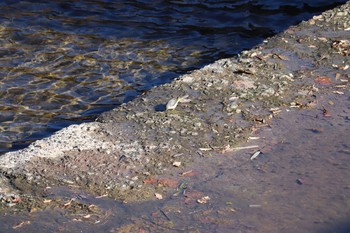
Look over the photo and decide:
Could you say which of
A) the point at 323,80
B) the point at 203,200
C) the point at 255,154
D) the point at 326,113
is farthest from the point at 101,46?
the point at 203,200

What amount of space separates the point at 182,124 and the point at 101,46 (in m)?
3.20

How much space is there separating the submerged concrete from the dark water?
47.0 inches

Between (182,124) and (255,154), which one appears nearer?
(255,154)

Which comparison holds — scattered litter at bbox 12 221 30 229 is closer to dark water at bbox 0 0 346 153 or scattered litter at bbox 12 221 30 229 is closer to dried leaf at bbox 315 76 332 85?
dark water at bbox 0 0 346 153

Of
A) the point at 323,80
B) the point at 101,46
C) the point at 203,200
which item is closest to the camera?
the point at 203,200

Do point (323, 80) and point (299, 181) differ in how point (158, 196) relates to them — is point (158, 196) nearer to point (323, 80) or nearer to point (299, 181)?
point (299, 181)

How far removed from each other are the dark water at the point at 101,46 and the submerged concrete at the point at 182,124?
1193 mm

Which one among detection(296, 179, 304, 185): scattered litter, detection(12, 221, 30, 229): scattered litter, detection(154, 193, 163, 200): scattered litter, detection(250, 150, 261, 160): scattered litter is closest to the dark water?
detection(12, 221, 30, 229): scattered litter

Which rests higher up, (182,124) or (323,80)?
(323,80)

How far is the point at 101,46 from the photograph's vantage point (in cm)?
770

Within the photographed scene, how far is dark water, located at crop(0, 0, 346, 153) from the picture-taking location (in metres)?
6.31

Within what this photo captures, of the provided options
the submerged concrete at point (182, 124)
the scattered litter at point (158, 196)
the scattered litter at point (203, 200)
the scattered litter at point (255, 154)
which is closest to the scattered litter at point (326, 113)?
the submerged concrete at point (182, 124)

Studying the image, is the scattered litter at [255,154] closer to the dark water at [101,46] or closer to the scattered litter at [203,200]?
the scattered litter at [203,200]

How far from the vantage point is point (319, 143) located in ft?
14.5
